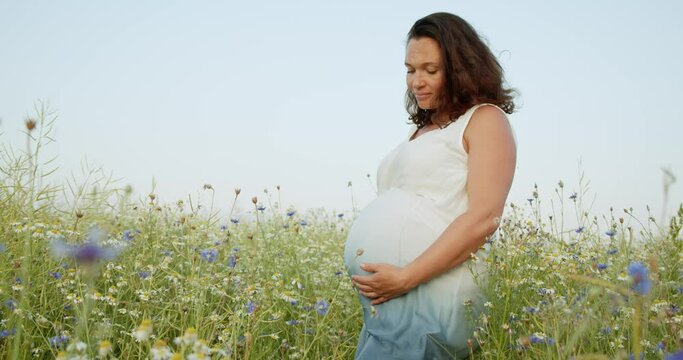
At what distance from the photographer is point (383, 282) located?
104 inches

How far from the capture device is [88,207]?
14.1 ft

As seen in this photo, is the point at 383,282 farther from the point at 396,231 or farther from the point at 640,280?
the point at 640,280

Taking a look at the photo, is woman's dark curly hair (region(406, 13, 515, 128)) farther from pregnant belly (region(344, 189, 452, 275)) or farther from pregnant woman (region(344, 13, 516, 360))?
pregnant belly (region(344, 189, 452, 275))

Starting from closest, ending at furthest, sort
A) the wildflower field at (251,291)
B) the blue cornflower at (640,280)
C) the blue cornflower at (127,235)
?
the blue cornflower at (640,280) < the wildflower field at (251,291) < the blue cornflower at (127,235)

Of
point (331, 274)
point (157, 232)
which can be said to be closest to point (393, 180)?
point (331, 274)

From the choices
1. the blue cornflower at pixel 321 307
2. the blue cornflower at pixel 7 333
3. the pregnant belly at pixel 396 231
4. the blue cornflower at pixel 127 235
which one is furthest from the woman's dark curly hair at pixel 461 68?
the blue cornflower at pixel 7 333

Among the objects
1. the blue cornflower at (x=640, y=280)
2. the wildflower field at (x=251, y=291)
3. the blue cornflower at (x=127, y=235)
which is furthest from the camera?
the blue cornflower at (x=127, y=235)

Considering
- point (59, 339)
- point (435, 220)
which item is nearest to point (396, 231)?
point (435, 220)

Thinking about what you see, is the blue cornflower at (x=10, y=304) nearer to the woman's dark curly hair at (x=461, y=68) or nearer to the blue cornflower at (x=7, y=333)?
the blue cornflower at (x=7, y=333)

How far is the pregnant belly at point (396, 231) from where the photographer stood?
2758 millimetres

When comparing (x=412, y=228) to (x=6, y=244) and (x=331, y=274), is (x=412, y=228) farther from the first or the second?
(x=6, y=244)

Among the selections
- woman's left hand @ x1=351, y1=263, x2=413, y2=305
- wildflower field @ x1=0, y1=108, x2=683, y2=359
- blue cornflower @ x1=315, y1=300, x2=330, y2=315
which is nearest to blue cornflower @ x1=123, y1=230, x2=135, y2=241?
wildflower field @ x1=0, y1=108, x2=683, y2=359

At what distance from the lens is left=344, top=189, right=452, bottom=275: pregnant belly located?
2758mm

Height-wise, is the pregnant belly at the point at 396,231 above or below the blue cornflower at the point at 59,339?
above
